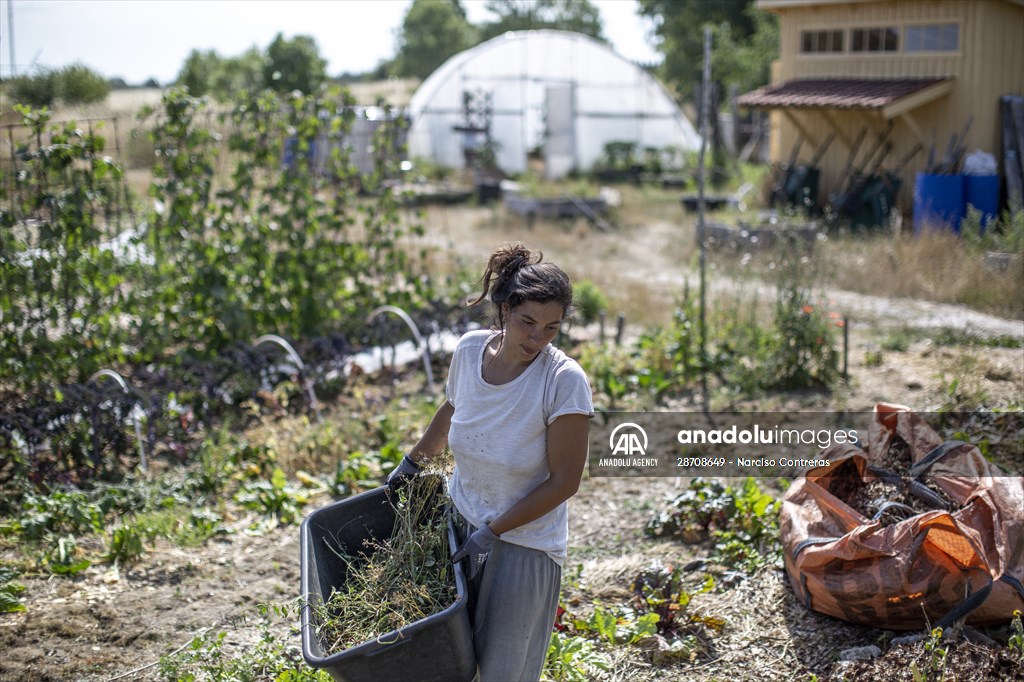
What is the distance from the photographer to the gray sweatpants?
2.23 m

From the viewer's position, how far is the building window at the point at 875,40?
12.4m

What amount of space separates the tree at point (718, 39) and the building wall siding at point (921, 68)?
8282mm

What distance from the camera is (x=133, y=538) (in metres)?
3.87

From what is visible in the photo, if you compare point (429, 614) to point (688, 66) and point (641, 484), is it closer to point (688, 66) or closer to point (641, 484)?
point (641, 484)

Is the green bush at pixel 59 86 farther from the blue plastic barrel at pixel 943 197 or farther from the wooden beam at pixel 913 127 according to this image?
the wooden beam at pixel 913 127

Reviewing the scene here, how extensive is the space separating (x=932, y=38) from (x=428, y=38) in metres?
32.7

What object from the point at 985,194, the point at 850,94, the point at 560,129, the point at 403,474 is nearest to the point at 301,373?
the point at 403,474

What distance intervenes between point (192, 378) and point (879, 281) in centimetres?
617

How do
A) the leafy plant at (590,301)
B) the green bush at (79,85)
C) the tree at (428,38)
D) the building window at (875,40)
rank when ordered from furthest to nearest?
the tree at (428,38) < the building window at (875,40) < the leafy plant at (590,301) < the green bush at (79,85)

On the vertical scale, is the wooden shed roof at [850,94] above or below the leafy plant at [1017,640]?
above

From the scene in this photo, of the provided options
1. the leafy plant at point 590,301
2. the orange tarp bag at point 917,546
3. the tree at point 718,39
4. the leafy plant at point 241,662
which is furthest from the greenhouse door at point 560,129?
the leafy plant at point 241,662

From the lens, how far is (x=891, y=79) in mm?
12398

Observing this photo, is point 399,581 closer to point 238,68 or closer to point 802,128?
point 802,128

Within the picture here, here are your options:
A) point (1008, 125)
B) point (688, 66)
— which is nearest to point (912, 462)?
point (1008, 125)
